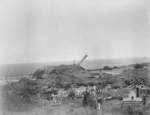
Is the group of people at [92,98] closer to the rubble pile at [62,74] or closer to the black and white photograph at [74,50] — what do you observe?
the black and white photograph at [74,50]

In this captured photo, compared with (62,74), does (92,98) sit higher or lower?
lower

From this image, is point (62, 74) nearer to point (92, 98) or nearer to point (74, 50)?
point (74, 50)

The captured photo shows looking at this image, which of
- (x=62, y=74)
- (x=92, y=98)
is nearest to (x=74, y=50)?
(x=62, y=74)

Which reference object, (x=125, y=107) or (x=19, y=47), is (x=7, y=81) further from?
(x=125, y=107)

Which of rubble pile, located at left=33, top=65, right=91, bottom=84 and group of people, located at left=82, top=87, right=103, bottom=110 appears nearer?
group of people, located at left=82, top=87, right=103, bottom=110

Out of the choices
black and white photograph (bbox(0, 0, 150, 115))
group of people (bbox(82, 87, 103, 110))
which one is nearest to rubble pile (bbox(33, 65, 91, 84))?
black and white photograph (bbox(0, 0, 150, 115))

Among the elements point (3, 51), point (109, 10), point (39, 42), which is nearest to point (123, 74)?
point (109, 10)

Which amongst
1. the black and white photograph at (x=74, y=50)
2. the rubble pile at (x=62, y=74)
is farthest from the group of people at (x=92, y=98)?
the rubble pile at (x=62, y=74)

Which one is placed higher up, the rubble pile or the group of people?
the rubble pile

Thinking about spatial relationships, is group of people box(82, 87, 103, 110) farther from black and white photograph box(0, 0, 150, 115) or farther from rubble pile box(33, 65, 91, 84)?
rubble pile box(33, 65, 91, 84)
